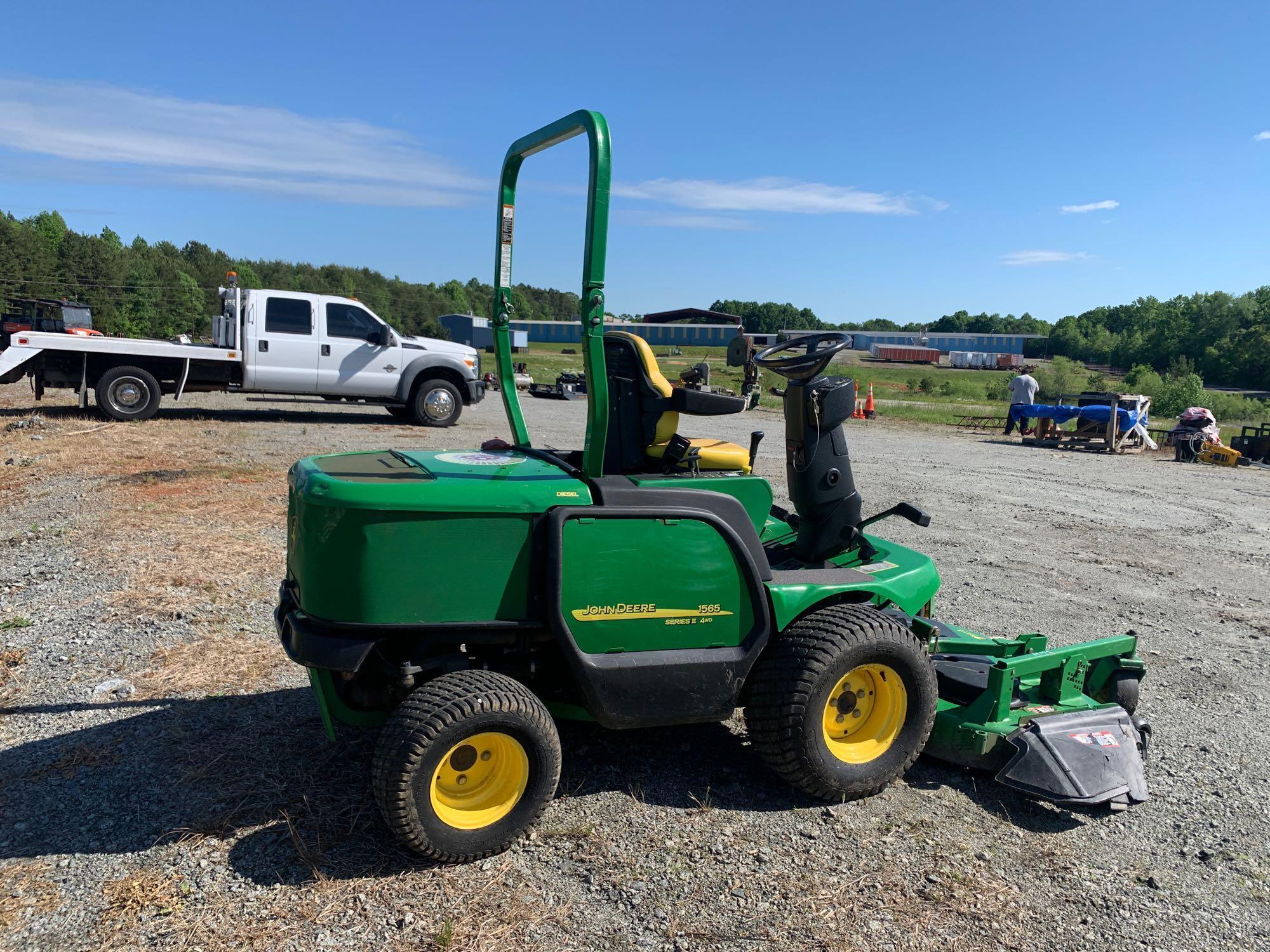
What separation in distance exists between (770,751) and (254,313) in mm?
13308

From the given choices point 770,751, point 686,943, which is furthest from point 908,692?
point 686,943

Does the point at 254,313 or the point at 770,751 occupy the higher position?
the point at 254,313

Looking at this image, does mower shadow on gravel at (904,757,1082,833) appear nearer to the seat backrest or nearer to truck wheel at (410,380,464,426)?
the seat backrest

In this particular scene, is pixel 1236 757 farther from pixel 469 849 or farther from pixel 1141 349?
pixel 1141 349

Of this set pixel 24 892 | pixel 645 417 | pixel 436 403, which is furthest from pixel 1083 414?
pixel 24 892

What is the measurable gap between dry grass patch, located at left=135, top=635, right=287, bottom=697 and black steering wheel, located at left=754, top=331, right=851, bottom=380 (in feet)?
9.91

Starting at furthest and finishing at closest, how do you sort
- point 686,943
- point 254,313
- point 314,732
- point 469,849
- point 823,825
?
point 254,313
point 314,732
point 823,825
point 469,849
point 686,943

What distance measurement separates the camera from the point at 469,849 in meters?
2.96

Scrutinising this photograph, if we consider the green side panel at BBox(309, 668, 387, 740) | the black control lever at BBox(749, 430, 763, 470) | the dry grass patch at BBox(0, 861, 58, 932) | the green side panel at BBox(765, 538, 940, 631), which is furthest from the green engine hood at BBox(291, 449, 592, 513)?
the dry grass patch at BBox(0, 861, 58, 932)

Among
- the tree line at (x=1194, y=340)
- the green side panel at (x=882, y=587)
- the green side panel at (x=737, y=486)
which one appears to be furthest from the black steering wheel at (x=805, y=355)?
the tree line at (x=1194, y=340)

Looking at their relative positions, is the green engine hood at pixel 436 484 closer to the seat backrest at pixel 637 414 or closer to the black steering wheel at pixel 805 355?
the seat backrest at pixel 637 414

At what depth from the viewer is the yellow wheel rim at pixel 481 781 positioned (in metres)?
3.00

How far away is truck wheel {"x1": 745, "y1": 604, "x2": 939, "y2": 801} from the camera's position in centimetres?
337

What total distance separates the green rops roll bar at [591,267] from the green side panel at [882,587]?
3.00 ft
